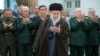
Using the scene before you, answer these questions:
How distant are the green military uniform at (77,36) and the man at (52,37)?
1.32 m

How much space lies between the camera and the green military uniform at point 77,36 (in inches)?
276

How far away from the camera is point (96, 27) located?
7355 millimetres

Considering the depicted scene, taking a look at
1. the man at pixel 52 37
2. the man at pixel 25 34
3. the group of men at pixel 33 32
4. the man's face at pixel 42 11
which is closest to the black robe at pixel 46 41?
the man at pixel 52 37

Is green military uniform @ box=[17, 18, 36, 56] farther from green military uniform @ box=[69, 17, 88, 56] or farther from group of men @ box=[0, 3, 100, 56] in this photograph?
green military uniform @ box=[69, 17, 88, 56]

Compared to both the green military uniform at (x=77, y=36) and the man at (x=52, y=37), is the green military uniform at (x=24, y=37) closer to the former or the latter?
the green military uniform at (x=77, y=36)

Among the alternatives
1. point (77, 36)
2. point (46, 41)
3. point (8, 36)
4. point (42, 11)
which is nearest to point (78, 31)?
point (77, 36)

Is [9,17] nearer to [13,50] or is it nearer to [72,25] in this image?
[13,50]

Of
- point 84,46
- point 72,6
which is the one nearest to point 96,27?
point 84,46

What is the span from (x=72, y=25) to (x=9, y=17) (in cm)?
166

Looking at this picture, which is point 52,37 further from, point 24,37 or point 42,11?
point 24,37

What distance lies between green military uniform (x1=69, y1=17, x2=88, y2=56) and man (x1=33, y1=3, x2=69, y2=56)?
132cm

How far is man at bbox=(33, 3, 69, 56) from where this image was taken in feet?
18.2

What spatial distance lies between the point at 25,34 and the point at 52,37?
147cm

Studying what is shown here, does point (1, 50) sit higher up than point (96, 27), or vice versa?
point (96, 27)
